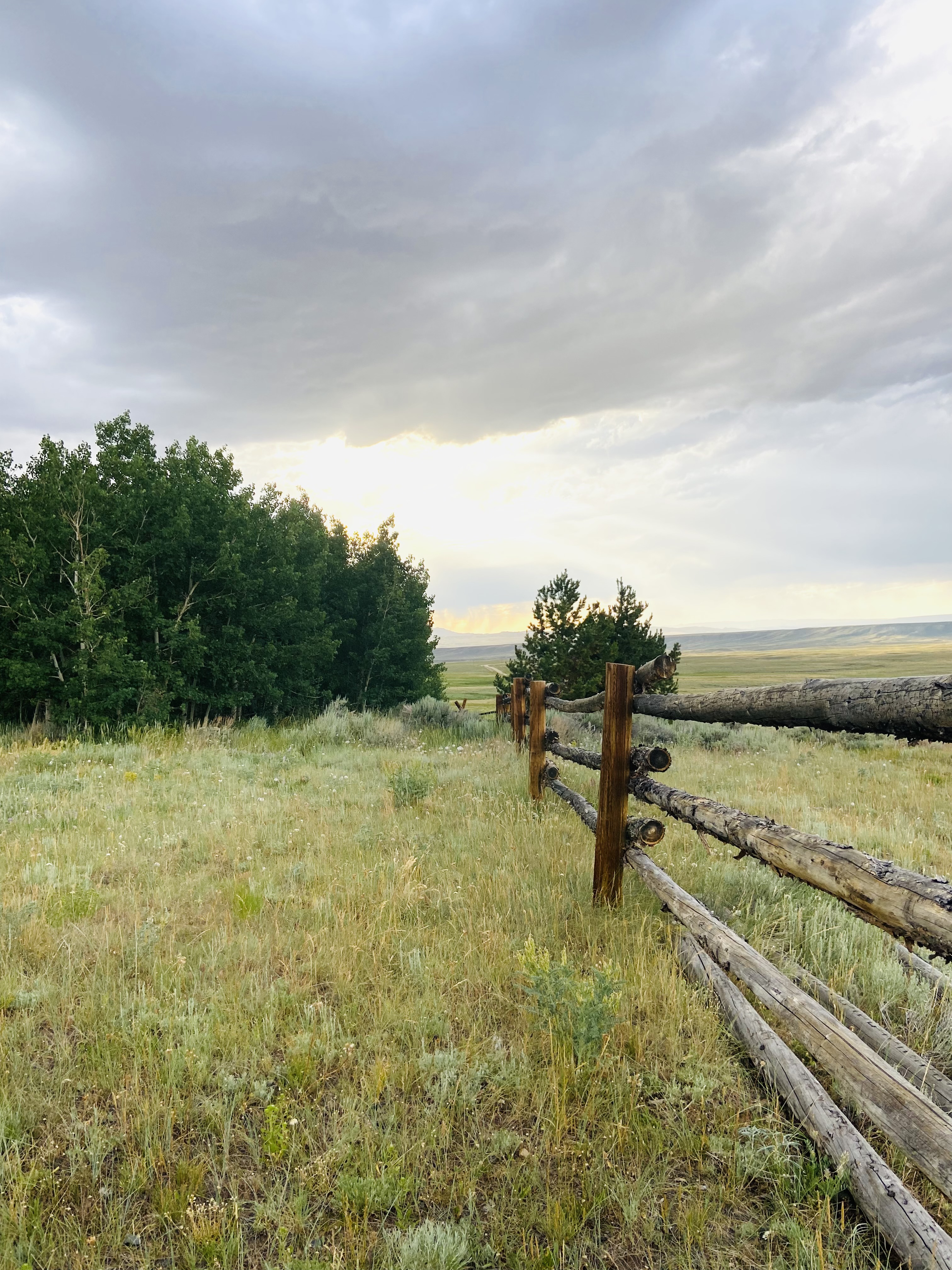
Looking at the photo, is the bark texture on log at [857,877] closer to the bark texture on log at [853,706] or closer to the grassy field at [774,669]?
the bark texture on log at [853,706]

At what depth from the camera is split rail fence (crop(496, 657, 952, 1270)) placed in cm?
190

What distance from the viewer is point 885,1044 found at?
9.50 feet

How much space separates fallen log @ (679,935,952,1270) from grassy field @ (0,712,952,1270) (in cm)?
10

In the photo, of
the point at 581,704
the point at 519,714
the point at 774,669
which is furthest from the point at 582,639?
the point at 774,669

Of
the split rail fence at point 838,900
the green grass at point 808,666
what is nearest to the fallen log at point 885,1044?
the split rail fence at point 838,900

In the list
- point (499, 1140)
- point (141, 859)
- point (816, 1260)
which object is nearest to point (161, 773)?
point (141, 859)

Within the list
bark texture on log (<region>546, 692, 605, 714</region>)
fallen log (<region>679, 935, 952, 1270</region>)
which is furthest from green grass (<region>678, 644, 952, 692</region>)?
fallen log (<region>679, 935, 952, 1270</region>)

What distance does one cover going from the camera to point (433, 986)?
339 cm

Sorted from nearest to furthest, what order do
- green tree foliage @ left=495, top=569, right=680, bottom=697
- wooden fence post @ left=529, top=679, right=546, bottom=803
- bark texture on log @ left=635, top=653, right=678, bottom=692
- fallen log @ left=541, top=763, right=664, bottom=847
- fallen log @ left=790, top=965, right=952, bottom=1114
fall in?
fallen log @ left=790, top=965, right=952, bottom=1114 < bark texture on log @ left=635, top=653, right=678, bottom=692 < fallen log @ left=541, top=763, right=664, bottom=847 < wooden fence post @ left=529, top=679, right=546, bottom=803 < green tree foliage @ left=495, top=569, right=680, bottom=697

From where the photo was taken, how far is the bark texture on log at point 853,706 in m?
1.84

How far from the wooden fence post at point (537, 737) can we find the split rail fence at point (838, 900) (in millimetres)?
3256

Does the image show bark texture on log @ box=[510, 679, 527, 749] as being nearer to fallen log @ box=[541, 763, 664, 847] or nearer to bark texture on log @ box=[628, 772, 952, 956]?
fallen log @ box=[541, 763, 664, 847]

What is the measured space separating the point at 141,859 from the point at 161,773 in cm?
455

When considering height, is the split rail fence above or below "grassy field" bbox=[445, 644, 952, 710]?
above
